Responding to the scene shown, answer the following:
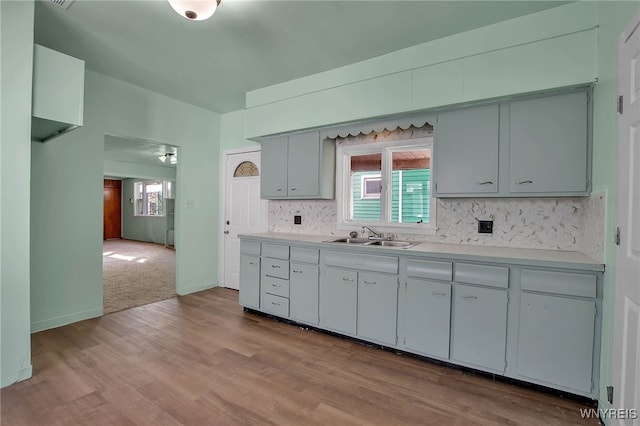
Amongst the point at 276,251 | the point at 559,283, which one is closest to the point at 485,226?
the point at 559,283

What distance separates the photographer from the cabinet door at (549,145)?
2.21 meters

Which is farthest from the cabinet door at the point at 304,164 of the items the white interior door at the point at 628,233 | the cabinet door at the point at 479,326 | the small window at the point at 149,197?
the small window at the point at 149,197

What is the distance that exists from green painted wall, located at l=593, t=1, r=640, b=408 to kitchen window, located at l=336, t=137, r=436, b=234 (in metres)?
1.32

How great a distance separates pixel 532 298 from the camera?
215 centimetres

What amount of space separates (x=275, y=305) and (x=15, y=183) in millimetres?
2426

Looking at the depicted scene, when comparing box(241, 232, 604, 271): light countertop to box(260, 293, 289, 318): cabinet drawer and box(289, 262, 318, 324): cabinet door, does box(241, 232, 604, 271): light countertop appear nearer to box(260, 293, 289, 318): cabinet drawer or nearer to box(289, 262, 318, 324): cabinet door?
box(289, 262, 318, 324): cabinet door

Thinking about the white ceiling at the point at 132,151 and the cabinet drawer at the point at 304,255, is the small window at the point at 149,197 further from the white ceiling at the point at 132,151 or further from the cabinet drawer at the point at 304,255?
the cabinet drawer at the point at 304,255

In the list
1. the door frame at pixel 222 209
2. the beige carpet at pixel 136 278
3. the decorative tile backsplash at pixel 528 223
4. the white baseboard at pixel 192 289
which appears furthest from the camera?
the door frame at pixel 222 209

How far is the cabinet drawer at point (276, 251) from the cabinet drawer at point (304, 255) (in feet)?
0.31

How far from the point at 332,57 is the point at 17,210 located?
286 cm

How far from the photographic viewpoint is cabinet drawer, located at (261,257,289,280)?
3355 mm

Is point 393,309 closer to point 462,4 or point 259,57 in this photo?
point 462,4

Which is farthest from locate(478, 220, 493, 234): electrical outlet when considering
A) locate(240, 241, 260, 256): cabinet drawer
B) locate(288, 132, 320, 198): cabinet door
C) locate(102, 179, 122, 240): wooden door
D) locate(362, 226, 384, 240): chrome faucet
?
locate(102, 179, 122, 240): wooden door

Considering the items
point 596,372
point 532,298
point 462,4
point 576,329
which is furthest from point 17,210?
point 596,372
